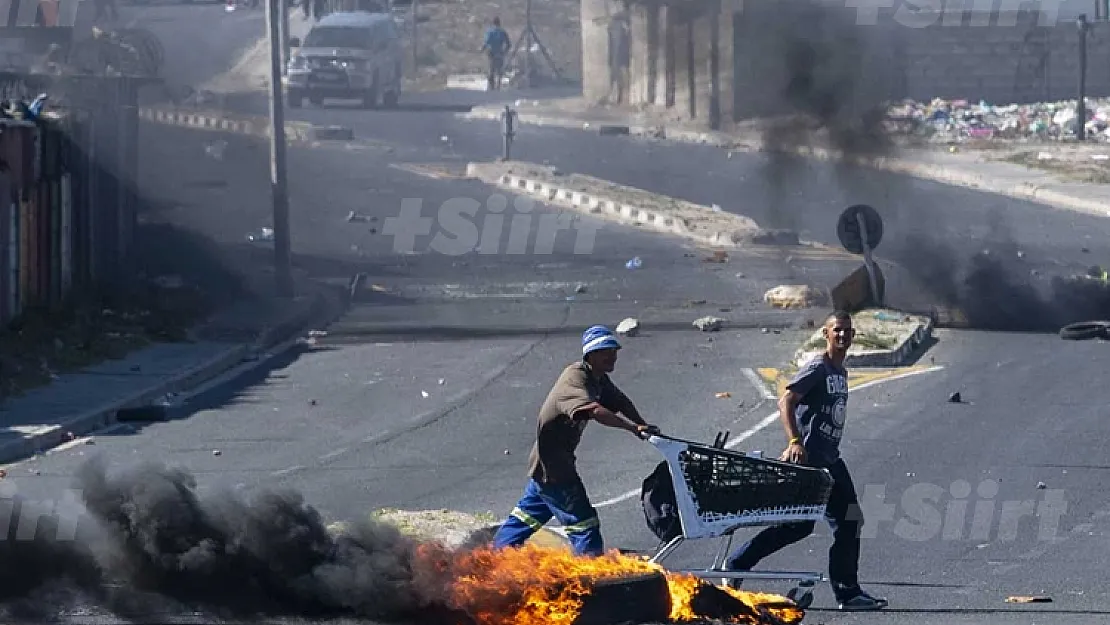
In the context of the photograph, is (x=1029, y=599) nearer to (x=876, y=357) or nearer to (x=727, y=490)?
(x=727, y=490)

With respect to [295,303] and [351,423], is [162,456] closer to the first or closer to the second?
[351,423]

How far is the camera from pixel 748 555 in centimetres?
894

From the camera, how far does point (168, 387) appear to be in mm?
17141

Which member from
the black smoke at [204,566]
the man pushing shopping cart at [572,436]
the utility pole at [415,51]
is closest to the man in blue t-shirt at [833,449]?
the man pushing shopping cart at [572,436]

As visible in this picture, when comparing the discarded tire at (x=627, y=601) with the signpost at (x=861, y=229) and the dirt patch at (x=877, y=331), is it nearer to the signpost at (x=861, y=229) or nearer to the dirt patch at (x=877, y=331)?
the dirt patch at (x=877, y=331)

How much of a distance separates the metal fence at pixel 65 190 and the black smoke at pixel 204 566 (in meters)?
10.9

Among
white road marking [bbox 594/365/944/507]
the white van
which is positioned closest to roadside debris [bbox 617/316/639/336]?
white road marking [bbox 594/365/944/507]

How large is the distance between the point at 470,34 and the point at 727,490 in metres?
60.3

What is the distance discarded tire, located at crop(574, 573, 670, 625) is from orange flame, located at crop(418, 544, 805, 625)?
39mm

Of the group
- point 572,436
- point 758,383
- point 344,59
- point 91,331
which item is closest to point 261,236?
point 91,331

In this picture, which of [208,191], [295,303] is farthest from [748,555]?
[208,191]

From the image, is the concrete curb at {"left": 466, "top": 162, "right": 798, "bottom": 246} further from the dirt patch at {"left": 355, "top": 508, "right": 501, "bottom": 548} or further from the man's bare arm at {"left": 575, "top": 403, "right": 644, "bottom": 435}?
the man's bare arm at {"left": 575, "top": 403, "right": 644, "bottom": 435}

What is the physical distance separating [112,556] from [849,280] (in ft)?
46.0

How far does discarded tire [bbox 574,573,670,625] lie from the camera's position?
26.3ft
